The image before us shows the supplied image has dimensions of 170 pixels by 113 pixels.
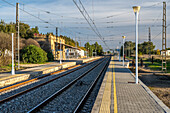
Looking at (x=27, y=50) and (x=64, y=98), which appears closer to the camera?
(x=64, y=98)

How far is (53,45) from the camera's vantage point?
6219 centimetres

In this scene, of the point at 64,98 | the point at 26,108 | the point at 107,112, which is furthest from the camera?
the point at 64,98

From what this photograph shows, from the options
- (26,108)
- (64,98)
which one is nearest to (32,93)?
(64,98)

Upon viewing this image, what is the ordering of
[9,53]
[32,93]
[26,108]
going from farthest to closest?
[9,53] → [32,93] → [26,108]

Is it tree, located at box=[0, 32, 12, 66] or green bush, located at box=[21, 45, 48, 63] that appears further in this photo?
green bush, located at box=[21, 45, 48, 63]

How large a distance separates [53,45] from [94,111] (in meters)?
57.1

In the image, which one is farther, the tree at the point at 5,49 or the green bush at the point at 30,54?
the green bush at the point at 30,54

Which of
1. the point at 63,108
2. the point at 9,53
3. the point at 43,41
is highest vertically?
the point at 43,41

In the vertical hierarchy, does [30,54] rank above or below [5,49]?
below

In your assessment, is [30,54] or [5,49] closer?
[5,49]

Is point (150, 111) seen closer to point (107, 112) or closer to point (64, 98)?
point (107, 112)

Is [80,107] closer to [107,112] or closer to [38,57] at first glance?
[107,112]

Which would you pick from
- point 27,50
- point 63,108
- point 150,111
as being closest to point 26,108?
point 63,108

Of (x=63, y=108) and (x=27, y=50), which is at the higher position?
(x=27, y=50)
